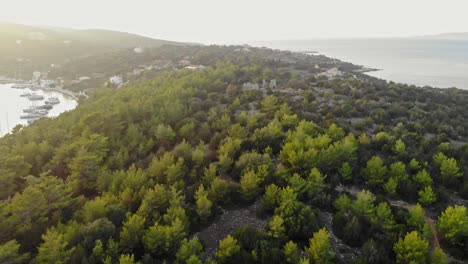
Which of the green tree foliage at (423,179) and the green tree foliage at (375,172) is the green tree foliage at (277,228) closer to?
the green tree foliage at (375,172)

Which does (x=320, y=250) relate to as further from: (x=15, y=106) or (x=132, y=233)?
(x=15, y=106)

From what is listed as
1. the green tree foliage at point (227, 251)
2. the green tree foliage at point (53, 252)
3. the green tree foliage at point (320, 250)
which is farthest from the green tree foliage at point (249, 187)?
the green tree foliage at point (53, 252)

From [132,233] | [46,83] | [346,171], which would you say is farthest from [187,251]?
[46,83]

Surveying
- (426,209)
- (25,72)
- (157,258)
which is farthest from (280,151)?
(25,72)

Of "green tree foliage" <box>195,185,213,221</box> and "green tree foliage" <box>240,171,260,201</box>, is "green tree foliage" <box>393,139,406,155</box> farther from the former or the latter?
"green tree foliage" <box>195,185,213,221</box>

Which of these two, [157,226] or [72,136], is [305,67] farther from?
[157,226]

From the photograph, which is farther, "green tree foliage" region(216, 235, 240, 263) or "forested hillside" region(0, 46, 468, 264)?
"forested hillside" region(0, 46, 468, 264)

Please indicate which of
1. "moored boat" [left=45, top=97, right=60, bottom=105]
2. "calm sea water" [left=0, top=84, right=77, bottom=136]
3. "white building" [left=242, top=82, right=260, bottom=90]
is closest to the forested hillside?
"white building" [left=242, top=82, right=260, bottom=90]
